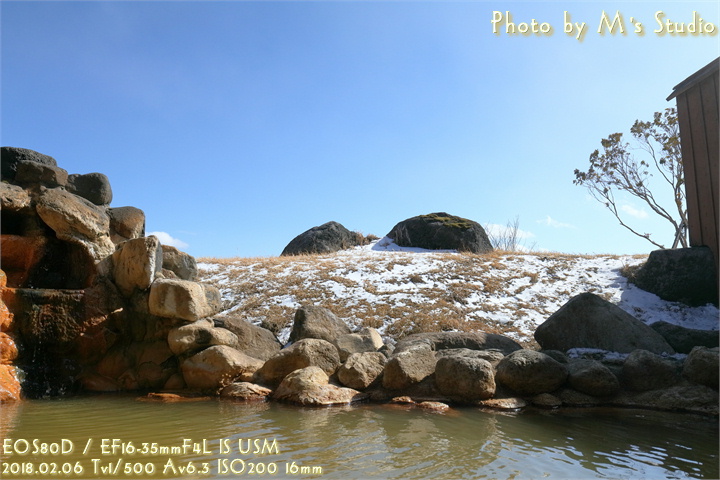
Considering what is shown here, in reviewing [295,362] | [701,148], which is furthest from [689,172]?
[295,362]

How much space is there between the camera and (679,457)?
14.4ft

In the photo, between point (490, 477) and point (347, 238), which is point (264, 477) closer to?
point (490, 477)

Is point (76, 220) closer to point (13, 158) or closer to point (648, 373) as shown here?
point (13, 158)

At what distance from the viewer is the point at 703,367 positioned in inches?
257

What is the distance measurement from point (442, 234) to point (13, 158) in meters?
14.3

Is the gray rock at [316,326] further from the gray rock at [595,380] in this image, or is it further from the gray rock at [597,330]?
the gray rock at [595,380]

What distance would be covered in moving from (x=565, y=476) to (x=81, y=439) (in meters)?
4.05

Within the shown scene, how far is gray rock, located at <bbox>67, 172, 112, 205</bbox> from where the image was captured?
9.24 m

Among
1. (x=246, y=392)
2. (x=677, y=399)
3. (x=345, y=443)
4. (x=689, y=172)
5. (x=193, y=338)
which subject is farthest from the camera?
(x=689, y=172)

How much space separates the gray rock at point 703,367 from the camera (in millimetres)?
6441

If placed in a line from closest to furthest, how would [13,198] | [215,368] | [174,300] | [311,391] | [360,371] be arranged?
[311,391]
[360,371]
[215,368]
[13,198]
[174,300]

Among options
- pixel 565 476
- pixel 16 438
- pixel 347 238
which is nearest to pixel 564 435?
pixel 565 476

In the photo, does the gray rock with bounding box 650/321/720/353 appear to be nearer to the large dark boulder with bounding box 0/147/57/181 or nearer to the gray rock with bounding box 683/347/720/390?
the gray rock with bounding box 683/347/720/390

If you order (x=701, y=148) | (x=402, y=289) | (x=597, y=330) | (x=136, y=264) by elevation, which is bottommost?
(x=597, y=330)
